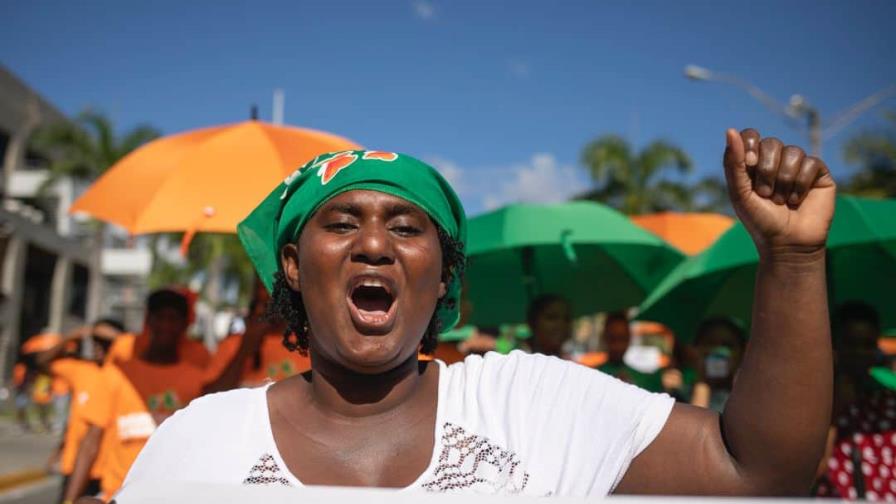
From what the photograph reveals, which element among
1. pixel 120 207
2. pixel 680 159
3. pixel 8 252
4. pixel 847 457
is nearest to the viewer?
pixel 847 457

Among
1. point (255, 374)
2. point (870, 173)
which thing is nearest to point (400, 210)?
point (255, 374)

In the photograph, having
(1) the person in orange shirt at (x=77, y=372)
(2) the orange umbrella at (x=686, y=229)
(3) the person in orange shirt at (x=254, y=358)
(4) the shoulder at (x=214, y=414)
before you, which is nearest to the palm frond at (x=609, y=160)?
(2) the orange umbrella at (x=686, y=229)

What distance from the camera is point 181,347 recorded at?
15.7ft

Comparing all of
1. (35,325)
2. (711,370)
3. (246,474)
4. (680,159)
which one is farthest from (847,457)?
(35,325)

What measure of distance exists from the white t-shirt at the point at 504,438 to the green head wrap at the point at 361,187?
40 centimetres

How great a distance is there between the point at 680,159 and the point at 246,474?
30.5 metres

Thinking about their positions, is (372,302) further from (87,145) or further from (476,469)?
(87,145)

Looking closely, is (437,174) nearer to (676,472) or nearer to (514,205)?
(676,472)

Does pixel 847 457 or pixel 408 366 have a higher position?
pixel 408 366

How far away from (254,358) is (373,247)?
2416 millimetres

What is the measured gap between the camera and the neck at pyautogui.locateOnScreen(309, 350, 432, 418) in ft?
→ 5.98

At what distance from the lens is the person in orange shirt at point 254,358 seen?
12.3ft

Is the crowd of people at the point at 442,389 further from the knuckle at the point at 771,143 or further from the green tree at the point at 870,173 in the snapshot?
the green tree at the point at 870,173

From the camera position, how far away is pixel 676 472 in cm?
158
